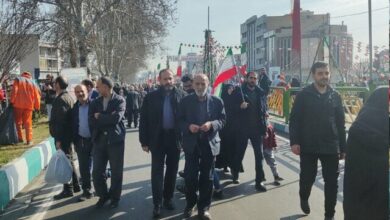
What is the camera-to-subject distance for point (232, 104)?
8070 mm

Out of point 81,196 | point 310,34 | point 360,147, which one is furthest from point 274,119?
point 310,34

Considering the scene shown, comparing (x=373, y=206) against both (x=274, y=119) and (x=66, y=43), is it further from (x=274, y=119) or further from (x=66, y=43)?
(x=66, y=43)

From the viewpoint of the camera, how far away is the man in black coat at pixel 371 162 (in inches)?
117

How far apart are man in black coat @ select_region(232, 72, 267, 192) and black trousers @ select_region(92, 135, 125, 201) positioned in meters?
1.99

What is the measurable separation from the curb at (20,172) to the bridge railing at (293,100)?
233 inches

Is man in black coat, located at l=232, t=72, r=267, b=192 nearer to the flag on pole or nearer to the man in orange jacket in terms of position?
the man in orange jacket

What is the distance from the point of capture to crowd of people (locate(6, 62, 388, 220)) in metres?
5.85

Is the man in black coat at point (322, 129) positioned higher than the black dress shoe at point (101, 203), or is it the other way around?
the man in black coat at point (322, 129)

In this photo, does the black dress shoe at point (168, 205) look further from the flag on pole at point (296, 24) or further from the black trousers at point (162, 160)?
the flag on pole at point (296, 24)

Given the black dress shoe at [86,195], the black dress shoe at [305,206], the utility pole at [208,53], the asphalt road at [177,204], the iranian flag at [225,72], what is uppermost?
the utility pole at [208,53]

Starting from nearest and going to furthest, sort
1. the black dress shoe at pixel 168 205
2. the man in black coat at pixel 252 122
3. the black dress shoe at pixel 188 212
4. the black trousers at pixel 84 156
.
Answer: the black dress shoe at pixel 188 212 → the black dress shoe at pixel 168 205 → the black trousers at pixel 84 156 → the man in black coat at pixel 252 122

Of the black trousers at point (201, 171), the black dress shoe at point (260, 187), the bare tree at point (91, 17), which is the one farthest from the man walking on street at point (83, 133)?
the bare tree at point (91, 17)

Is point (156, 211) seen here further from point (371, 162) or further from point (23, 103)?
point (23, 103)

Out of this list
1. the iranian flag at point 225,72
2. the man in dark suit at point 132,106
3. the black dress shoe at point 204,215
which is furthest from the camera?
the man in dark suit at point 132,106
